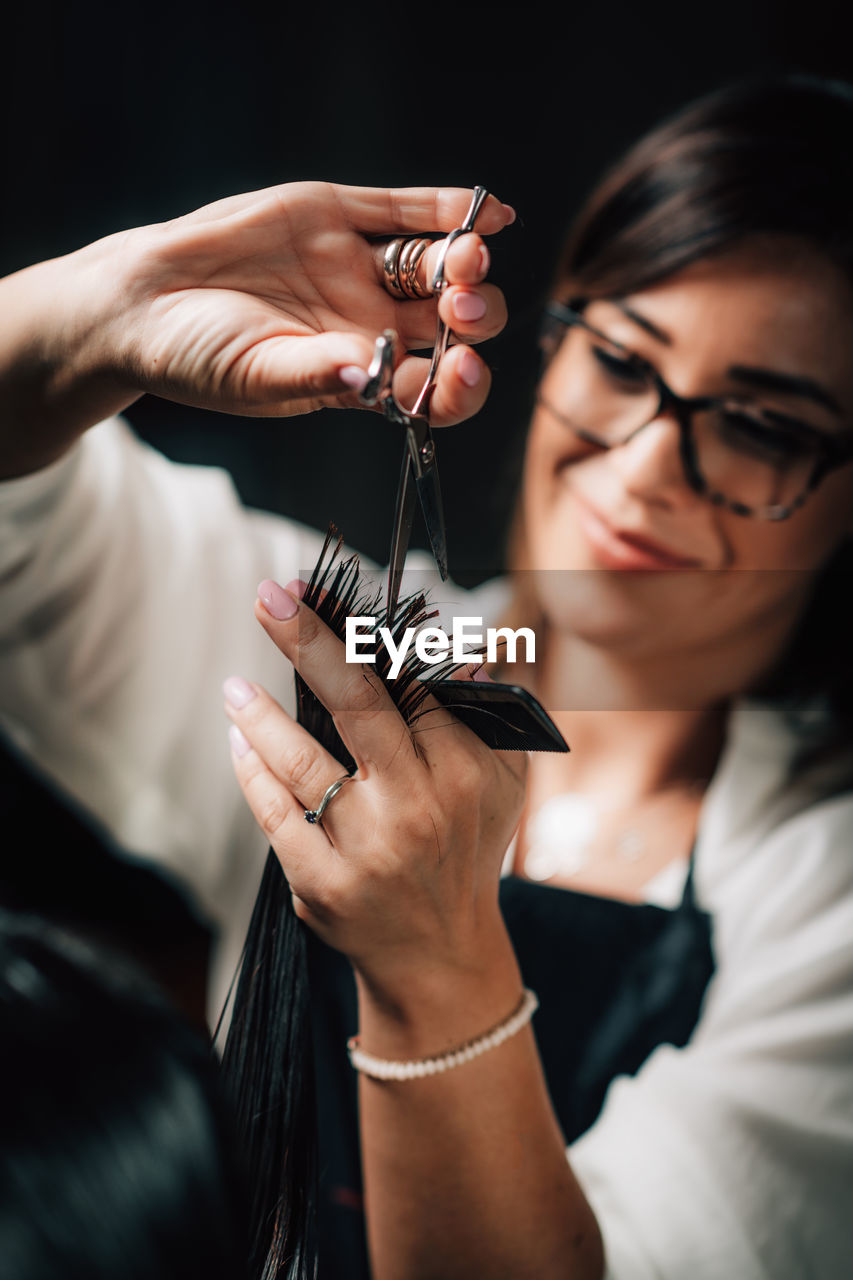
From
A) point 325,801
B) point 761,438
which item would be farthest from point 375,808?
point 761,438

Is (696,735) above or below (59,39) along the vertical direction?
below

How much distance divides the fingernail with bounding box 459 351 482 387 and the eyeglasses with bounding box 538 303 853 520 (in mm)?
206

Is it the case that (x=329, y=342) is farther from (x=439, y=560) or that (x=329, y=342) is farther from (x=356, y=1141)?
(x=356, y=1141)

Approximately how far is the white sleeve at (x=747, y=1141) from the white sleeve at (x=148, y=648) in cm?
35

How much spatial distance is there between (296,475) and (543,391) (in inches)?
15.0

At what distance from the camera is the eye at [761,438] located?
0.49m

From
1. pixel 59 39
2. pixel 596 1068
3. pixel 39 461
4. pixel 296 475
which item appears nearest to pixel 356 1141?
pixel 596 1068

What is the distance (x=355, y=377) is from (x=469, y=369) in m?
0.06

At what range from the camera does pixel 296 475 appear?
0.88 metres

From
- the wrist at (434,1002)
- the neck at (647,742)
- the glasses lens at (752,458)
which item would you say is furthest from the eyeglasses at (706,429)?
the wrist at (434,1002)

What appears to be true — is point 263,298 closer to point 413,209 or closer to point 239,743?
point 413,209

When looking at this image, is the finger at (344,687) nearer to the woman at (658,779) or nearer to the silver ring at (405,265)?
the woman at (658,779)

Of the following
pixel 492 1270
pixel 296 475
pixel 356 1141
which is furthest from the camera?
pixel 296 475

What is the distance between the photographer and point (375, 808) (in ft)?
1.03
